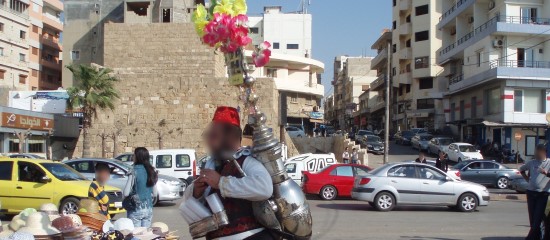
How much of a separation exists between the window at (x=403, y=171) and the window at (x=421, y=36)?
47217mm

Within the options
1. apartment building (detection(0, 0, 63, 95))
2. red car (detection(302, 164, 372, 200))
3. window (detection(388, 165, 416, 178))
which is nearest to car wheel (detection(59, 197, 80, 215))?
window (detection(388, 165, 416, 178))

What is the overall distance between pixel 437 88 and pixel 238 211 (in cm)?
5881

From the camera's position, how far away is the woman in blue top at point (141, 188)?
24.8 feet

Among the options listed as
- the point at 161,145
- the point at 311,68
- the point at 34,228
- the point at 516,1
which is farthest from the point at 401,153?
the point at 34,228

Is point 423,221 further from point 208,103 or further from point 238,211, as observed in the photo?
point 208,103

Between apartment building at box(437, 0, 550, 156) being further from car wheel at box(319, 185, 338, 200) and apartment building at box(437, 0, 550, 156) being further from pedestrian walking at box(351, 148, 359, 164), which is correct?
car wheel at box(319, 185, 338, 200)

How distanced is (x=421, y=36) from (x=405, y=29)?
2.94 meters

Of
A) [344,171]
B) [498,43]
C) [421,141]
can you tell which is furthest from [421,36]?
[344,171]

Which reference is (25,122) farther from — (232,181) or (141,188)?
(232,181)

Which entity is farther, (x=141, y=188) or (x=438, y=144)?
(x=438, y=144)

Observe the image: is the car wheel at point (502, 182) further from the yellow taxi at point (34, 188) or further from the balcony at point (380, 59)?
the balcony at point (380, 59)

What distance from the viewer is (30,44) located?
60781 millimetres

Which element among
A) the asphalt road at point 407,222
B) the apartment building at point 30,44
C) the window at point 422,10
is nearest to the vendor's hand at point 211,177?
the asphalt road at point 407,222

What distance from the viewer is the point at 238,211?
376 cm
